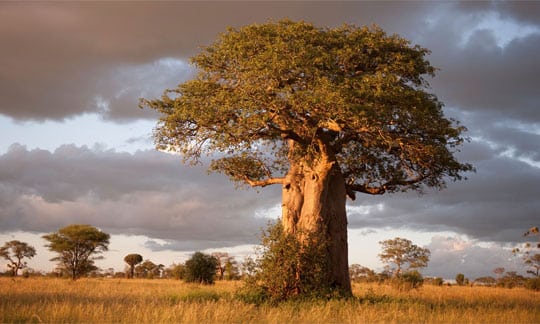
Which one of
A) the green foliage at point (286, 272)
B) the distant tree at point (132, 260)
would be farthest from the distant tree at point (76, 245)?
the green foliage at point (286, 272)

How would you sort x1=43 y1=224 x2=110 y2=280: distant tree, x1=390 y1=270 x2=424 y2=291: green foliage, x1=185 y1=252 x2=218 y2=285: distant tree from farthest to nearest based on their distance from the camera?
x1=43 y1=224 x2=110 y2=280: distant tree < x1=185 y1=252 x2=218 y2=285: distant tree < x1=390 y1=270 x2=424 y2=291: green foliage

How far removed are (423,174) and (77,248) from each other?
109ft

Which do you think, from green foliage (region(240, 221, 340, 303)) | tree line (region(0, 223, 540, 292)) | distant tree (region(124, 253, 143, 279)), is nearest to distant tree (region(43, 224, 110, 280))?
tree line (region(0, 223, 540, 292))

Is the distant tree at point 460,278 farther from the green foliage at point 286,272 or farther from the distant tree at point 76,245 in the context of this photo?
the green foliage at point 286,272

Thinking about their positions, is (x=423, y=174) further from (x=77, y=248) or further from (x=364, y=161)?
(x=77, y=248)

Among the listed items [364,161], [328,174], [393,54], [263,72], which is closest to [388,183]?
[364,161]

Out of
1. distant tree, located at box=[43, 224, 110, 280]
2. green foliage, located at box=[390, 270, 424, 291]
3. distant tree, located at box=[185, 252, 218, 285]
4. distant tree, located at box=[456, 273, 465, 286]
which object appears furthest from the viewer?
distant tree, located at box=[456, 273, 465, 286]

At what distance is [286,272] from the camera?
15914 millimetres

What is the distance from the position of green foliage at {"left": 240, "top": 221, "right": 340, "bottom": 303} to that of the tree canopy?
3050mm

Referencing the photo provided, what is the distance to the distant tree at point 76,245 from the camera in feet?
143

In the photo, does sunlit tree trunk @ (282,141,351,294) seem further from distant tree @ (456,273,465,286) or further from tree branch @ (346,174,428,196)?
distant tree @ (456,273,465,286)

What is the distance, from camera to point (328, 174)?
59.2ft

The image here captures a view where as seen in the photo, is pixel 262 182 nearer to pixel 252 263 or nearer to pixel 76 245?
pixel 252 263

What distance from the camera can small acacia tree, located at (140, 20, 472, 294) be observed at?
52.8 ft
